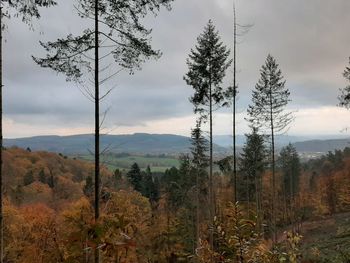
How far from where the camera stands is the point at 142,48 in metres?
11.5

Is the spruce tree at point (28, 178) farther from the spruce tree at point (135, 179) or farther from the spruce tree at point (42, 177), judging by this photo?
the spruce tree at point (135, 179)

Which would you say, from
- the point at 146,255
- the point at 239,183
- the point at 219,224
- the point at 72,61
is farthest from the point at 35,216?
the point at 219,224

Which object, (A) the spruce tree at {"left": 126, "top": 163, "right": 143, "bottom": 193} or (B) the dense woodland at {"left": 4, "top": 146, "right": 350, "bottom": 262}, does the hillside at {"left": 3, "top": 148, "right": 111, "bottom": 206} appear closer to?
(B) the dense woodland at {"left": 4, "top": 146, "right": 350, "bottom": 262}

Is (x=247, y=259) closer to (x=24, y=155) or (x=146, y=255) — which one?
(x=146, y=255)

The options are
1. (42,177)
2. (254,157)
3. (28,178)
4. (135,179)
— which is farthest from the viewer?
(42,177)

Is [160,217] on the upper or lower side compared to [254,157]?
lower

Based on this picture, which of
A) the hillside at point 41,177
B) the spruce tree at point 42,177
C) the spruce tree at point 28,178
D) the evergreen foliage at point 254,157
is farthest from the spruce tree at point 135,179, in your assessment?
the spruce tree at point 42,177

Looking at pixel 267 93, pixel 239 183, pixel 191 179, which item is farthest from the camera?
pixel 239 183

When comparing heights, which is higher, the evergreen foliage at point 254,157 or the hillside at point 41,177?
the evergreen foliage at point 254,157

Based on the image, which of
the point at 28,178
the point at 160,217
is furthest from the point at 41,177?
the point at 160,217

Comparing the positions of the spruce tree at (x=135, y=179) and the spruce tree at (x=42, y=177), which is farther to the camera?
the spruce tree at (x=42, y=177)

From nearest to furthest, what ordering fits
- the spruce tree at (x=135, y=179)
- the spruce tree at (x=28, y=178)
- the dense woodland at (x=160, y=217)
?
1. the dense woodland at (x=160, y=217)
2. the spruce tree at (x=135, y=179)
3. the spruce tree at (x=28, y=178)

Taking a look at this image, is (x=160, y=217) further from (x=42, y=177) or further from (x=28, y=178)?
(x=42, y=177)

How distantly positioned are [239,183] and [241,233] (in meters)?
43.4
